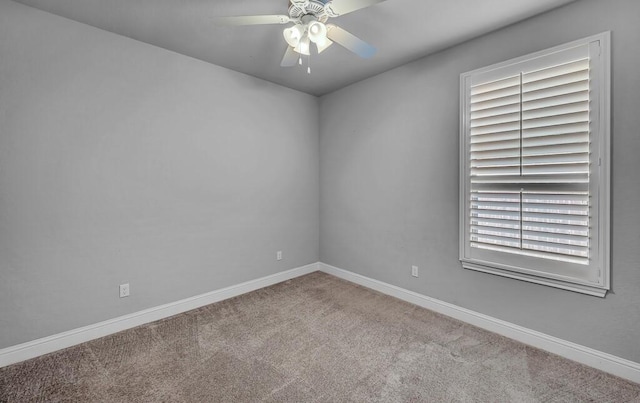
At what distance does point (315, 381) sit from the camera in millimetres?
1836

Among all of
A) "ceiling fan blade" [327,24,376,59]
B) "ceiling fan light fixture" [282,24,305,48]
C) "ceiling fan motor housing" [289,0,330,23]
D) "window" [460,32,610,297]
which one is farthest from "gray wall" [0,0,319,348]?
"window" [460,32,610,297]

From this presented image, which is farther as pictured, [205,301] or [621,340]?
[205,301]

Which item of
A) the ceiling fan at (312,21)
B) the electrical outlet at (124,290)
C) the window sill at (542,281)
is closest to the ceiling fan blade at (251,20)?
the ceiling fan at (312,21)

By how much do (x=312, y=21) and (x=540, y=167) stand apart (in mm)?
1994

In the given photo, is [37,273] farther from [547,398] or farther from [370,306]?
[547,398]

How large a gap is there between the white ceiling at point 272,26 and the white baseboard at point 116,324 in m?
2.49

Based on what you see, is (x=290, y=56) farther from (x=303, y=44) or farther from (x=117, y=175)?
(x=117, y=175)

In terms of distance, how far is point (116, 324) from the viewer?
2.41 meters

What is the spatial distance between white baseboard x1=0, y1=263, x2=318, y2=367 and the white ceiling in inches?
97.9

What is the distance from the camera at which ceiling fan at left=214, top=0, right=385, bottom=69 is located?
5.39ft

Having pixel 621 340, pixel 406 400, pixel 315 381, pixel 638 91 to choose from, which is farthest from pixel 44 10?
pixel 621 340

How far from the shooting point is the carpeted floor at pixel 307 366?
1.72 metres

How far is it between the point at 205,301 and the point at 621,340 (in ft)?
11.3

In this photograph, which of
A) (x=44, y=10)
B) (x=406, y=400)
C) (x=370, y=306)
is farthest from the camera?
(x=370, y=306)
